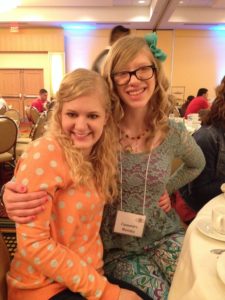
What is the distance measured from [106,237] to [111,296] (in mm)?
362

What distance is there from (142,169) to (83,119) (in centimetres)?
39

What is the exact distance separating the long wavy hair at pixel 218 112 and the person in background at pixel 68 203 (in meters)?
0.92

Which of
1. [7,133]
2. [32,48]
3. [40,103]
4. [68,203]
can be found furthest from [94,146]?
[32,48]

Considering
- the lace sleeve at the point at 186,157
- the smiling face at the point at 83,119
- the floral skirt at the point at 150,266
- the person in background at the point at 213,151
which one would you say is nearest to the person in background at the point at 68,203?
the smiling face at the point at 83,119

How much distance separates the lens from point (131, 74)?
1.24 metres

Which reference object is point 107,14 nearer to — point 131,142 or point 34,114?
point 34,114

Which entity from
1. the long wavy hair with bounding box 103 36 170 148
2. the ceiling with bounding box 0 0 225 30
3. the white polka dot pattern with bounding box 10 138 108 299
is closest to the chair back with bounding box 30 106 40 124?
the ceiling with bounding box 0 0 225 30

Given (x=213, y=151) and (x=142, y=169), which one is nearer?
(x=142, y=169)

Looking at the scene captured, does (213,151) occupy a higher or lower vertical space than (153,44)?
lower

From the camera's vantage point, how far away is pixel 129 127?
142 cm

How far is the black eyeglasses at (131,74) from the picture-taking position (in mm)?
1243

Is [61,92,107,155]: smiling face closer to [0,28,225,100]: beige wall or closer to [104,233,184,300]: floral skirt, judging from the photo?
[104,233,184,300]: floral skirt

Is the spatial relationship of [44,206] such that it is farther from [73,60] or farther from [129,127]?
[73,60]

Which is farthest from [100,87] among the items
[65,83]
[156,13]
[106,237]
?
[156,13]
